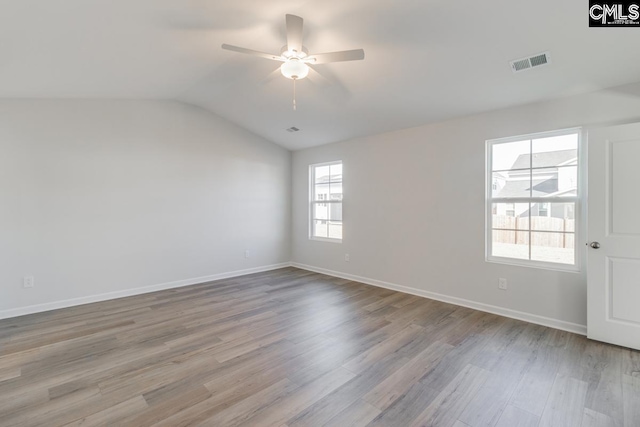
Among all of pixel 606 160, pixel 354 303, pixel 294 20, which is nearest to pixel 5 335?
pixel 354 303

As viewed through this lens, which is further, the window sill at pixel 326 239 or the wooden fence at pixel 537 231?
the window sill at pixel 326 239

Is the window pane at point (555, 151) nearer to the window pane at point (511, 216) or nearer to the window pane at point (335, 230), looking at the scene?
the window pane at point (511, 216)

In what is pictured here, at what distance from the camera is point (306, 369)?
2262mm

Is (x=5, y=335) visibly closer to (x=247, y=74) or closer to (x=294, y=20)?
(x=247, y=74)

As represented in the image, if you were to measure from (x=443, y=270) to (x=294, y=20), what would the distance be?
3.38 m

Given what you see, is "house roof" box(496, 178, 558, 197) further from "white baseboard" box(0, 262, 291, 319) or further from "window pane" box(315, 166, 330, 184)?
"white baseboard" box(0, 262, 291, 319)

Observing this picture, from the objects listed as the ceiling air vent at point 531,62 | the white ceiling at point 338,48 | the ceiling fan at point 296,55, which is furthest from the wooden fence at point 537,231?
the ceiling fan at point 296,55

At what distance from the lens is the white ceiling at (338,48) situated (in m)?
2.12

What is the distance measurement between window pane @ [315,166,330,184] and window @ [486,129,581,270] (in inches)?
112

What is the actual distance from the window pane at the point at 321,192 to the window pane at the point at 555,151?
3.27m

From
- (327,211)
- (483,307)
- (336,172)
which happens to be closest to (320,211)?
(327,211)

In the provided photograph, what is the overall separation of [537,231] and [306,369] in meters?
2.93

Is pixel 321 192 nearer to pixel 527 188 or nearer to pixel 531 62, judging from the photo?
pixel 527 188

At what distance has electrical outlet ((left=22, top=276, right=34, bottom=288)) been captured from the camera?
11.2 feet
